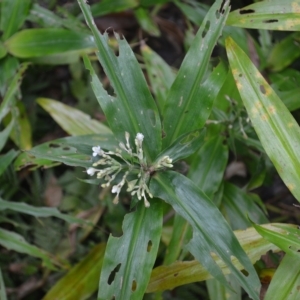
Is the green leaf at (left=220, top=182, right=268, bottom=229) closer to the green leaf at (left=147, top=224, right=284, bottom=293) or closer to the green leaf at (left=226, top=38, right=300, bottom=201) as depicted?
the green leaf at (left=147, top=224, right=284, bottom=293)

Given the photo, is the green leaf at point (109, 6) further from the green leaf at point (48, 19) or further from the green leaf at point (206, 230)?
the green leaf at point (206, 230)

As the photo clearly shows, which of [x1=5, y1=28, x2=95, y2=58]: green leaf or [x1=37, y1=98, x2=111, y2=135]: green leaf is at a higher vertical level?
[x1=5, y1=28, x2=95, y2=58]: green leaf

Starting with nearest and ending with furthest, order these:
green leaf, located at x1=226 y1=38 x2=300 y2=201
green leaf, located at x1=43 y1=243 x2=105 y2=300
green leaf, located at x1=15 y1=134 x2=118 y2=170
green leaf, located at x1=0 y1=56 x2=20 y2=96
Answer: green leaf, located at x1=226 y1=38 x2=300 y2=201 < green leaf, located at x1=15 y1=134 x2=118 y2=170 < green leaf, located at x1=43 y1=243 x2=105 y2=300 < green leaf, located at x1=0 y1=56 x2=20 y2=96

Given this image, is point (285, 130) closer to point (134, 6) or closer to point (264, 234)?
point (264, 234)

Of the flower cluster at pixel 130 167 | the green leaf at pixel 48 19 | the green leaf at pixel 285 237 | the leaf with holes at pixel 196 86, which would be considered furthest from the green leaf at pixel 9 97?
the green leaf at pixel 285 237

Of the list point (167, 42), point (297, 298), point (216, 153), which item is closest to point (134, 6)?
point (167, 42)

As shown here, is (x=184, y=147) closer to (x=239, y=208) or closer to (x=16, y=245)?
(x=239, y=208)

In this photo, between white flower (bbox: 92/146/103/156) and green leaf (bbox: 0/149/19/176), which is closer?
white flower (bbox: 92/146/103/156)

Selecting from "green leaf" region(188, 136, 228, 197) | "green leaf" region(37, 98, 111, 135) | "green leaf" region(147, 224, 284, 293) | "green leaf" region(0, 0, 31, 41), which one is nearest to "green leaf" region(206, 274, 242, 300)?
"green leaf" region(147, 224, 284, 293)
